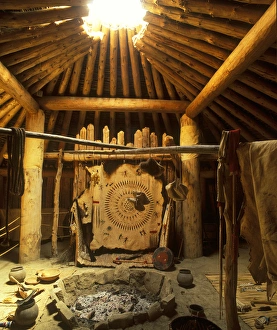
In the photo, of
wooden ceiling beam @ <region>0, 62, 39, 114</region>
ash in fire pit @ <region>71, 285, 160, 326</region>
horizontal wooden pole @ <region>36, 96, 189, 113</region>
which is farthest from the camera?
horizontal wooden pole @ <region>36, 96, 189, 113</region>

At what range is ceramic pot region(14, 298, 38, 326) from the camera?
266 cm

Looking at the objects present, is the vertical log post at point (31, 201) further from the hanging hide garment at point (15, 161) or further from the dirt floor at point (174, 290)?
the hanging hide garment at point (15, 161)

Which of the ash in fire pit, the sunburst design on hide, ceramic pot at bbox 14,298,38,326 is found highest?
the sunburst design on hide

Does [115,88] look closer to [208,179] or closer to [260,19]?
[260,19]

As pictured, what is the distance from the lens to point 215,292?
3545 millimetres

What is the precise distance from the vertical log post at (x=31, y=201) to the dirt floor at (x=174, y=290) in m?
0.27

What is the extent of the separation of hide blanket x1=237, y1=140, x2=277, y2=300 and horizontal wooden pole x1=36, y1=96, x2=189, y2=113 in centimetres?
365

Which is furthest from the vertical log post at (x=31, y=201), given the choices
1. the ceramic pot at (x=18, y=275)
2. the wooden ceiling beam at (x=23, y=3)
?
the wooden ceiling beam at (x=23, y=3)

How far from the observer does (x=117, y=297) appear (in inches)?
142

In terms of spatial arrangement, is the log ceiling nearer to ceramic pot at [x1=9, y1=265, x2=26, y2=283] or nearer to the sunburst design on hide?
the sunburst design on hide

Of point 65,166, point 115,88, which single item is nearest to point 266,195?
point 115,88

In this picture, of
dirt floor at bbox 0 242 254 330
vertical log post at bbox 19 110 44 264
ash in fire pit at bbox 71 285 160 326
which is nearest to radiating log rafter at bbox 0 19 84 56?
vertical log post at bbox 19 110 44 264

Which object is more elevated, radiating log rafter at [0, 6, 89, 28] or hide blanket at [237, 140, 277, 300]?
radiating log rafter at [0, 6, 89, 28]

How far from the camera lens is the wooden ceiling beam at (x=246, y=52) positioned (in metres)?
2.31
